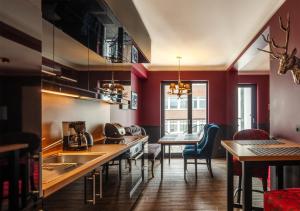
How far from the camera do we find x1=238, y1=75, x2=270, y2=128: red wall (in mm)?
8336

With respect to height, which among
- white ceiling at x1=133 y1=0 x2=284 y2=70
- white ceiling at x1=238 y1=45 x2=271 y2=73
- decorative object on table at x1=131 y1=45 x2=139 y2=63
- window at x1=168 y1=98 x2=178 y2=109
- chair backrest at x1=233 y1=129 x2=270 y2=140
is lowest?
chair backrest at x1=233 y1=129 x2=270 y2=140

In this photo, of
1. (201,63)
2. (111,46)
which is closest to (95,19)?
(111,46)

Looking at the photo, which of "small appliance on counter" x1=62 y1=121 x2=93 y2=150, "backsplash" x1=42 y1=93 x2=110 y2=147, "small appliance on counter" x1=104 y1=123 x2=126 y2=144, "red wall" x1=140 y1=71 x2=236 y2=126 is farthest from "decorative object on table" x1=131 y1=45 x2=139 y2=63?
"red wall" x1=140 y1=71 x2=236 y2=126

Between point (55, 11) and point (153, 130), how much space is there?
20.1 ft

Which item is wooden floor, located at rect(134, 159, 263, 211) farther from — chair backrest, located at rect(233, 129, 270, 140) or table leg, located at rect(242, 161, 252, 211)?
table leg, located at rect(242, 161, 252, 211)

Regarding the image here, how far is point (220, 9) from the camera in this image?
3.58m

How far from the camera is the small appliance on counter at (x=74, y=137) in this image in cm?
294

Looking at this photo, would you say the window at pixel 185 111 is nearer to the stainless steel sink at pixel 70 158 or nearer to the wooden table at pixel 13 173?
the stainless steel sink at pixel 70 158

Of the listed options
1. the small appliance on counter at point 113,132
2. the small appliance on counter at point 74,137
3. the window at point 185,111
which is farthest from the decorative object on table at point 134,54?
the window at point 185,111

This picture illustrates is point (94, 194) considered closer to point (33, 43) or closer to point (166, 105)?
point (33, 43)

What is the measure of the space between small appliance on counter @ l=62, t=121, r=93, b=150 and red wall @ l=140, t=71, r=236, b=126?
5.19m

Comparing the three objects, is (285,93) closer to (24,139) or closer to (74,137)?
(74,137)

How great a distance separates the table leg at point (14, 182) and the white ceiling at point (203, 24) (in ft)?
9.01

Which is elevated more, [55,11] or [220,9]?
[220,9]
